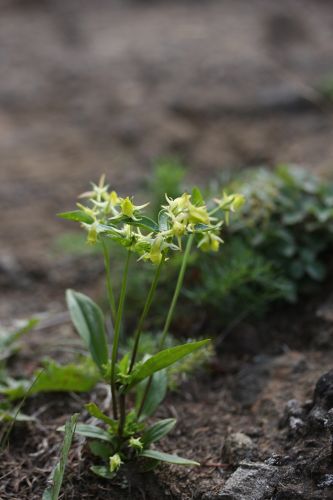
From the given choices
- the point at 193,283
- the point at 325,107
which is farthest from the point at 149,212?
the point at 325,107

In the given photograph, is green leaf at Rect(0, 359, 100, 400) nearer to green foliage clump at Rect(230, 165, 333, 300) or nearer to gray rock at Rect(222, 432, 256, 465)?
gray rock at Rect(222, 432, 256, 465)

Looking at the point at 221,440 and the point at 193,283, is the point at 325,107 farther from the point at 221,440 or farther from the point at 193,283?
the point at 221,440

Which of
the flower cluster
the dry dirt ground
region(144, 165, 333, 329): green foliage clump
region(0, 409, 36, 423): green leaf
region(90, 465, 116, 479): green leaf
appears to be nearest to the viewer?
the flower cluster

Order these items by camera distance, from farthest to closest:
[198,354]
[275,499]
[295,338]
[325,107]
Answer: [325,107], [295,338], [198,354], [275,499]

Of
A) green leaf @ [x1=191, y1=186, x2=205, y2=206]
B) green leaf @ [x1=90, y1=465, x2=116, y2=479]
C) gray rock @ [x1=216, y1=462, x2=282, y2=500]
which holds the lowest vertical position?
gray rock @ [x1=216, y1=462, x2=282, y2=500]

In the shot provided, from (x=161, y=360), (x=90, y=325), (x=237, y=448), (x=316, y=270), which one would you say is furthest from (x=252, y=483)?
(x=316, y=270)

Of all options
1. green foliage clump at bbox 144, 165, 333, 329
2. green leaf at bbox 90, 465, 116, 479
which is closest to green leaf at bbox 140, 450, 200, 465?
green leaf at bbox 90, 465, 116, 479

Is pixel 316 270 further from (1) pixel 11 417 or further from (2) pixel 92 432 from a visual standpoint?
(1) pixel 11 417
